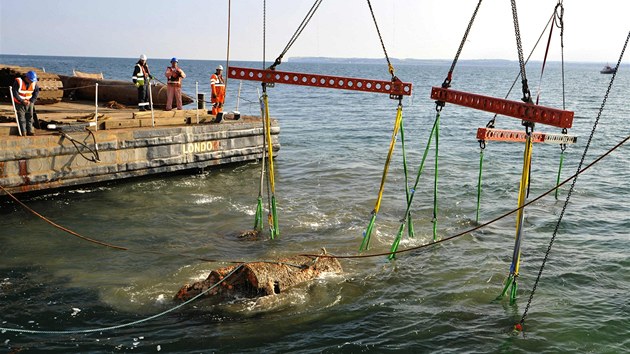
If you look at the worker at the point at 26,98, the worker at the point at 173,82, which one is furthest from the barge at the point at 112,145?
the worker at the point at 173,82

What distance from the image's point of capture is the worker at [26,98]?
47.2 ft

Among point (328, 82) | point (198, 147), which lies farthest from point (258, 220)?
point (198, 147)

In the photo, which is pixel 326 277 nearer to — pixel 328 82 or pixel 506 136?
pixel 328 82

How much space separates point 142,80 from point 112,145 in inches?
144

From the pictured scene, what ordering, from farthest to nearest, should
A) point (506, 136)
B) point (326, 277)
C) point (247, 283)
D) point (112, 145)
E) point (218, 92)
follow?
point (218, 92), point (112, 145), point (506, 136), point (326, 277), point (247, 283)

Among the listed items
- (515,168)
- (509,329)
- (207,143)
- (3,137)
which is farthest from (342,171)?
(509,329)

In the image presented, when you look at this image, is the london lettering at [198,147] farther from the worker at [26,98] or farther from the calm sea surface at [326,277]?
the worker at [26,98]

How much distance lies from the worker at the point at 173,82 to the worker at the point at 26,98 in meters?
5.03

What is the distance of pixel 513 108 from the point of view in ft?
30.0

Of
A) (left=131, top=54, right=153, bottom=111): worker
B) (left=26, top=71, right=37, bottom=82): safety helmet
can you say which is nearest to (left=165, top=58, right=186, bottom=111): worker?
(left=131, top=54, right=153, bottom=111): worker

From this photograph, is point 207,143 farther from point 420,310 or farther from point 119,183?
point 420,310

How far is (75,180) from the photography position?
51.5ft

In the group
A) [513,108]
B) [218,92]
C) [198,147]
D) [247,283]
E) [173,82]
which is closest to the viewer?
[513,108]

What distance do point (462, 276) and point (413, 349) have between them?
10.9ft
